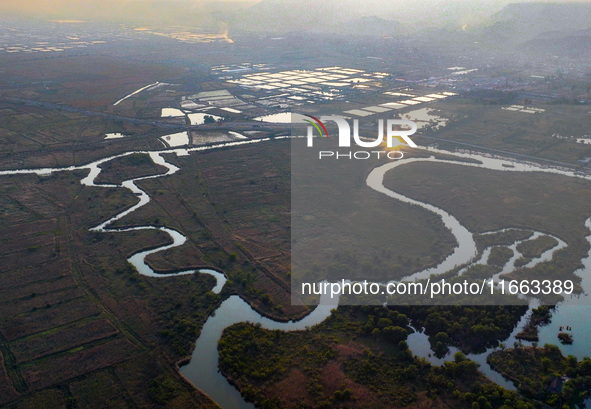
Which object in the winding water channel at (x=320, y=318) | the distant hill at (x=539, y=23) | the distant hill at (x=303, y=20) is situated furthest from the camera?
the distant hill at (x=303, y=20)

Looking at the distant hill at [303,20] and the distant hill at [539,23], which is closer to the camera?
the distant hill at [539,23]

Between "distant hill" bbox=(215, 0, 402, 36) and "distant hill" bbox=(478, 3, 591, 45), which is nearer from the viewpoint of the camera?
"distant hill" bbox=(478, 3, 591, 45)

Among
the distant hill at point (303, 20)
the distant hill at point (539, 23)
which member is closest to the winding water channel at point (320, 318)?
the distant hill at point (539, 23)

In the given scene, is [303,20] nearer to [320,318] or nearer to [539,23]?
[539,23]

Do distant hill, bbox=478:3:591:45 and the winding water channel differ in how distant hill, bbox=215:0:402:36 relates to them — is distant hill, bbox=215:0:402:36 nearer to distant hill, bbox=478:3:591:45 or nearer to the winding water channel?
distant hill, bbox=478:3:591:45

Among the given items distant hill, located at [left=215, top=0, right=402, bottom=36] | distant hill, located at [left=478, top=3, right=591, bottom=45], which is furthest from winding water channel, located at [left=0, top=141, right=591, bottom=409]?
distant hill, located at [left=215, top=0, right=402, bottom=36]

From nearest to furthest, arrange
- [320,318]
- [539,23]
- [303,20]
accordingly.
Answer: [320,318] < [539,23] < [303,20]

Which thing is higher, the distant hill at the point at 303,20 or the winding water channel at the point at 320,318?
the distant hill at the point at 303,20

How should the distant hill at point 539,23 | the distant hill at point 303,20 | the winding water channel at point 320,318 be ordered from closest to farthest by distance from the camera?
the winding water channel at point 320,318, the distant hill at point 539,23, the distant hill at point 303,20

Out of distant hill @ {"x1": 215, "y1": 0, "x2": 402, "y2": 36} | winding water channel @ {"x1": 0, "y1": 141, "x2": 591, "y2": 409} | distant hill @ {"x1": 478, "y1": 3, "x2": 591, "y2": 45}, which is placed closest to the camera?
winding water channel @ {"x1": 0, "y1": 141, "x2": 591, "y2": 409}

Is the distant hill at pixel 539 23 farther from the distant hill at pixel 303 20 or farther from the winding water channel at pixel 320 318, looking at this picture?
the winding water channel at pixel 320 318

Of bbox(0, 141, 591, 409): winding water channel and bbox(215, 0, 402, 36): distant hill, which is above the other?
bbox(215, 0, 402, 36): distant hill

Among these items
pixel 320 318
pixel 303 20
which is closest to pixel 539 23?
pixel 303 20
